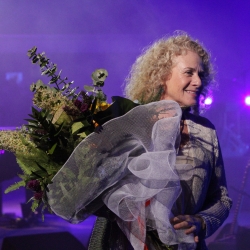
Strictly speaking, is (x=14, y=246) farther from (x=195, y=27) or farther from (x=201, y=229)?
(x=195, y=27)

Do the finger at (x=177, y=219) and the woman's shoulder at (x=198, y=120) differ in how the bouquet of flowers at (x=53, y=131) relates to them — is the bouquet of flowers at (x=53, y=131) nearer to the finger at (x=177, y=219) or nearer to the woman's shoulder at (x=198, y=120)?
the finger at (x=177, y=219)

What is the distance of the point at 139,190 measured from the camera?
941mm

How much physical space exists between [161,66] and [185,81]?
13 centimetres

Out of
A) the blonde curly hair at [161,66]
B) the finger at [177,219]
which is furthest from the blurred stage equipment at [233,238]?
the finger at [177,219]

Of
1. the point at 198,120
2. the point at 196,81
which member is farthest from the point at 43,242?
the point at 196,81

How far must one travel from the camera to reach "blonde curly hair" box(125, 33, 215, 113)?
1339 millimetres

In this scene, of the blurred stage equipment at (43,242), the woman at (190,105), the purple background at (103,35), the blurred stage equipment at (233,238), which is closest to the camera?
the woman at (190,105)

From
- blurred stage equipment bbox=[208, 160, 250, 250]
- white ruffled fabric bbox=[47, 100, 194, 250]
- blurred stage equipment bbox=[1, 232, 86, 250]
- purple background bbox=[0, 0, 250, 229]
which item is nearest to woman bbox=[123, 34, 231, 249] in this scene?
white ruffled fabric bbox=[47, 100, 194, 250]

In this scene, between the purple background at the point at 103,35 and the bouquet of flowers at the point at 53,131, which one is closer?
the bouquet of flowers at the point at 53,131

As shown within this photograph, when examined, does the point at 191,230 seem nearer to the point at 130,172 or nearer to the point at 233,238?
the point at 130,172

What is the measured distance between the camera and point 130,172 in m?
0.96

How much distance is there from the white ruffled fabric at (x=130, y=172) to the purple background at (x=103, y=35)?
1.86m

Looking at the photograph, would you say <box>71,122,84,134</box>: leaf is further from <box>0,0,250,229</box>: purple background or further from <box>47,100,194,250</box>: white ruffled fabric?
<box>0,0,250,229</box>: purple background

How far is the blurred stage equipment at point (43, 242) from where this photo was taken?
7.27 ft
